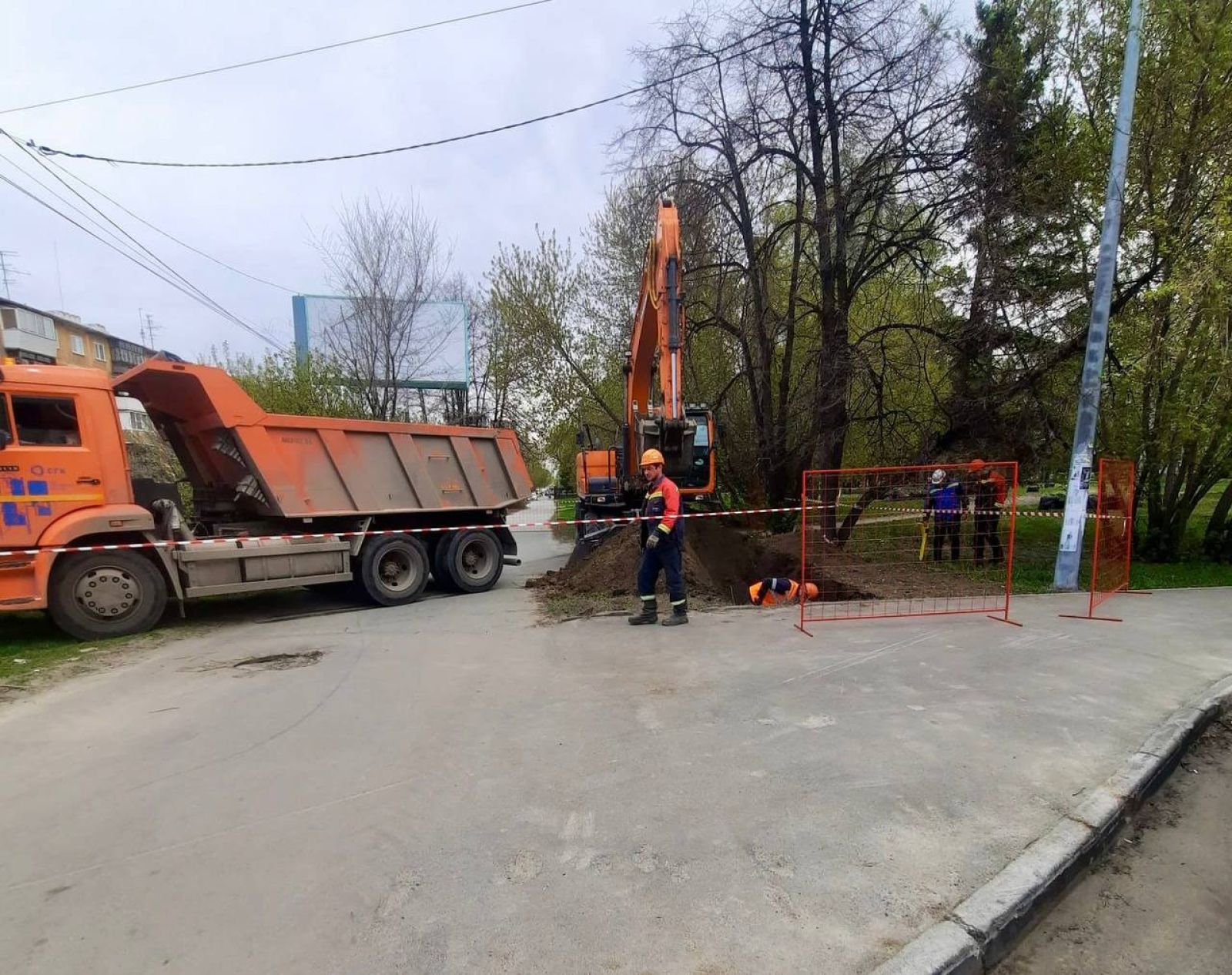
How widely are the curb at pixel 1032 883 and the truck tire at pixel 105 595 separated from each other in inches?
319

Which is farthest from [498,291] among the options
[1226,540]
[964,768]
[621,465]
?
[964,768]

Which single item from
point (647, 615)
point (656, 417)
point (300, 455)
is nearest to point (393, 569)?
point (300, 455)

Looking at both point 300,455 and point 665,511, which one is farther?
point 300,455

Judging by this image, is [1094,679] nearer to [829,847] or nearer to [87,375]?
[829,847]

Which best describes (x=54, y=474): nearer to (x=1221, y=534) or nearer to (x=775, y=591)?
(x=775, y=591)

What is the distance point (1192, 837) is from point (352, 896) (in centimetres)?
414

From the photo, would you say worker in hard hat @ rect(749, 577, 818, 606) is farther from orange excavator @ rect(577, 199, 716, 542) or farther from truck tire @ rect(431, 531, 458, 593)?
truck tire @ rect(431, 531, 458, 593)

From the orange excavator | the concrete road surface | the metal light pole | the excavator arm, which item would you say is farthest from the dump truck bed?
the metal light pole

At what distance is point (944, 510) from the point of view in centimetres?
973

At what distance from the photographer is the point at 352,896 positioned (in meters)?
2.81

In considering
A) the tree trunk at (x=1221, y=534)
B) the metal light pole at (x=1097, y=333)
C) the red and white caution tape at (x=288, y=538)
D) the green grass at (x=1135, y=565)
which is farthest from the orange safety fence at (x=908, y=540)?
the tree trunk at (x=1221, y=534)

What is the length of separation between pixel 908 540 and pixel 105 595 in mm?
10688

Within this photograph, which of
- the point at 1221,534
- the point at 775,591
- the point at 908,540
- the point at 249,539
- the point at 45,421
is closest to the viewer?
the point at 45,421

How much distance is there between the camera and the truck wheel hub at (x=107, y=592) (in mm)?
7164
